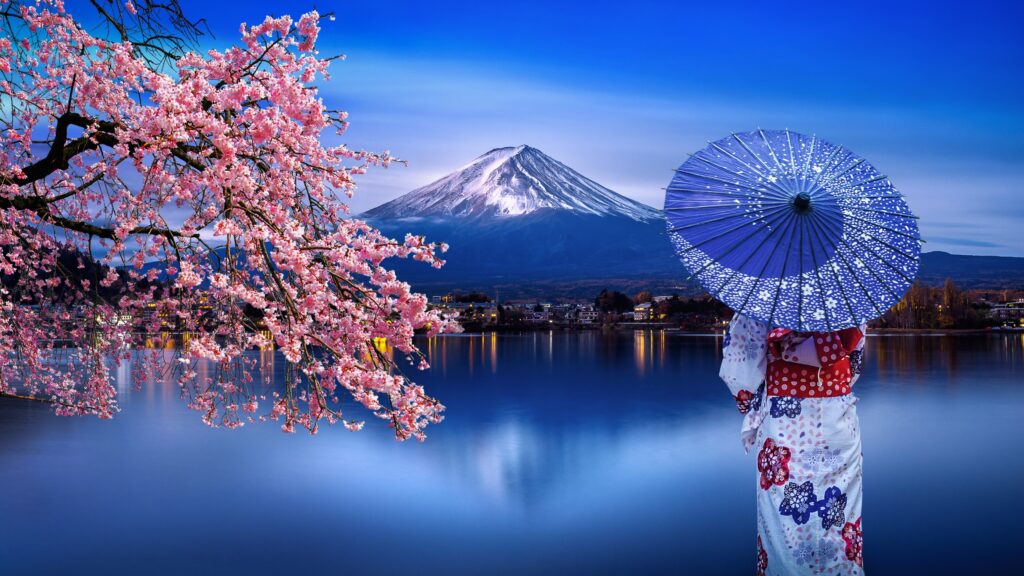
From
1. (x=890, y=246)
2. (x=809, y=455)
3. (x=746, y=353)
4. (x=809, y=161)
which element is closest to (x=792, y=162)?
(x=809, y=161)

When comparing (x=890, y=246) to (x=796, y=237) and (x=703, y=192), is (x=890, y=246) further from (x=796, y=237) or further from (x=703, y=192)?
(x=703, y=192)

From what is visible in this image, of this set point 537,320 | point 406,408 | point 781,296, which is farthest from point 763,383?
point 537,320

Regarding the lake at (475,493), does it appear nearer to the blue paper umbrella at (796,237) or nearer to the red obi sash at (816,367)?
the red obi sash at (816,367)

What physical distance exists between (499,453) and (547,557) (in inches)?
218

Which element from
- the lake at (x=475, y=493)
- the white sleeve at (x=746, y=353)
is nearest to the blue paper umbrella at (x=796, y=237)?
the white sleeve at (x=746, y=353)

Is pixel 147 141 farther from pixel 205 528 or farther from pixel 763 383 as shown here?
pixel 205 528

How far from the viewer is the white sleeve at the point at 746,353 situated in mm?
3930

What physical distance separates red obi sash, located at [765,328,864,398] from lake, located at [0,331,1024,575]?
5.42 ft

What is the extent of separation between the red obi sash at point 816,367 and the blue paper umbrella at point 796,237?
0.61 feet

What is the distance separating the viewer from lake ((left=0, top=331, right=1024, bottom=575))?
536 centimetres

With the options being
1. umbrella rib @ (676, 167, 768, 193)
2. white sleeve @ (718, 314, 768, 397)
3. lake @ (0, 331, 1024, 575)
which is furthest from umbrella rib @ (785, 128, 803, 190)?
lake @ (0, 331, 1024, 575)

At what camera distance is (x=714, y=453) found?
34.7 ft

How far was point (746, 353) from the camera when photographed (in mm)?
3953

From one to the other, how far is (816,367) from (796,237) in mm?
615
